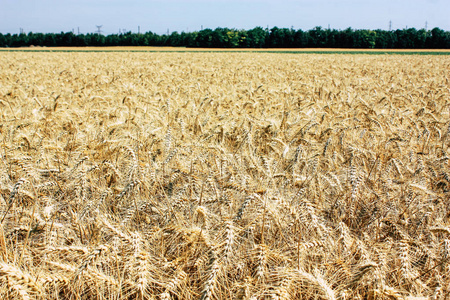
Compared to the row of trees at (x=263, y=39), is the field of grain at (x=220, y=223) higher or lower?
lower

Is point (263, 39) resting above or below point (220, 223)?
above

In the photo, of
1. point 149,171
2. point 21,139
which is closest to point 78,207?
point 149,171

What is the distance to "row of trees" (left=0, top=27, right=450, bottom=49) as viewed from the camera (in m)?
78.2

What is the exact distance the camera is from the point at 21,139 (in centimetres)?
302

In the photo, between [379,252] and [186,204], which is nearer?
[379,252]

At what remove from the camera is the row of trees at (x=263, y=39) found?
7819 centimetres

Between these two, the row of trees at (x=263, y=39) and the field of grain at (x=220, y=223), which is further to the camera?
the row of trees at (x=263, y=39)

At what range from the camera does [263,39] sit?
282 feet

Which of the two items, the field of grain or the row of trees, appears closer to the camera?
the field of grain

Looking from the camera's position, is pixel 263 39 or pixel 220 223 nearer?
pixel 220 223

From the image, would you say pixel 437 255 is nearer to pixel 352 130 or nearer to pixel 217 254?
pixel 217 254

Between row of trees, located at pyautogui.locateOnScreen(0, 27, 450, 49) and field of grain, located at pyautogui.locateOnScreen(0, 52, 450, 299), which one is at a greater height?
row of trees, located at pyautogui.locateOnScreen(0, 27, 450, 49)

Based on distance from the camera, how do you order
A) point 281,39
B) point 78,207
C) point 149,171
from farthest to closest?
point 281,39 → point 149,171 → point 78,207

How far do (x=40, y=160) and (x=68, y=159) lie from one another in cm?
21
